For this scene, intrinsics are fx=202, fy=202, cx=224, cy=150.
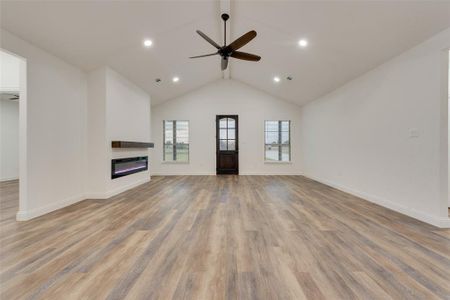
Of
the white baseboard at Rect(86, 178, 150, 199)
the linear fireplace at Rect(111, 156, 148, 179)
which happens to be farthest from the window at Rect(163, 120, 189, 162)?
the white baseboard at Rect(86, 178, 150, 199)

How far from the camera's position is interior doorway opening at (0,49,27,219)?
293 centimetres

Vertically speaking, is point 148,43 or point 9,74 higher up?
Result: point 148,43

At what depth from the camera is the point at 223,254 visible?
6.38ft

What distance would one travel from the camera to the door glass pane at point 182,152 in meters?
7.69

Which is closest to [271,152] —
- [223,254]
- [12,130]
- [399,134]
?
[399,134]

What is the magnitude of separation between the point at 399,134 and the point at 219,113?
543 centimetres

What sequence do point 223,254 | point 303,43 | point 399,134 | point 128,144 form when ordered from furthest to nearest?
point 128,144
point 303,43
point 399,134
point 223,254

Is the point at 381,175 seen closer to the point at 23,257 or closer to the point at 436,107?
the point at 436,107

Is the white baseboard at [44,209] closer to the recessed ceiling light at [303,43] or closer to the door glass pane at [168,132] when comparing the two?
the door glass pane at [168,132]

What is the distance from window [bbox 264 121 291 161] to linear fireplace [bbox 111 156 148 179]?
440cm

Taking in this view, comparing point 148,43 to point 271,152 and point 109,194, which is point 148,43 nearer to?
point 109,194

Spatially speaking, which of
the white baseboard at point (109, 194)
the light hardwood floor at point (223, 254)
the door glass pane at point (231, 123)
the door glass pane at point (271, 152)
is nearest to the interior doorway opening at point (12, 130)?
the light hardwood floor at point (223, 254)

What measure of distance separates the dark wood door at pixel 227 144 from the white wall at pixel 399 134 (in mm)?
3422

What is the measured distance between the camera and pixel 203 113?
25.0 ft
